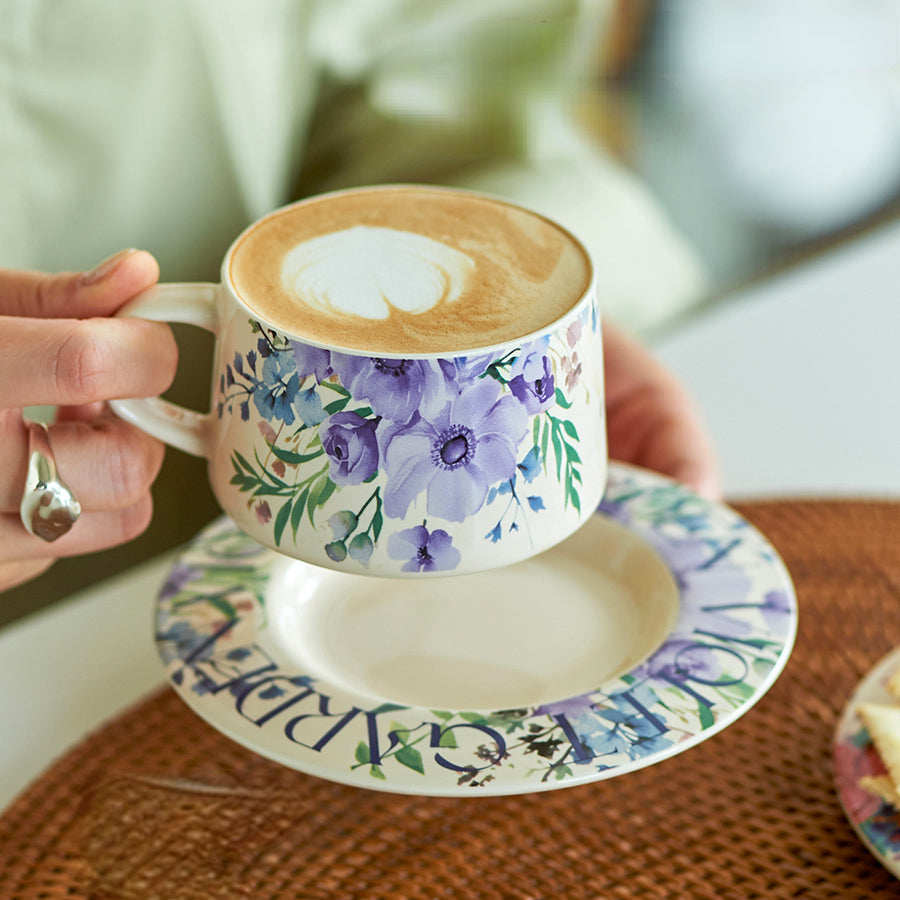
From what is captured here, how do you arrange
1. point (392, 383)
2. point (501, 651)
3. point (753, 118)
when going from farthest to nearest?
point (753, 118) < point (501, 651) < point (392, 383)

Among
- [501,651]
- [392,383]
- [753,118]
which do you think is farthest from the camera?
[753,118]

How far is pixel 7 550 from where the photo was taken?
404 millimetres

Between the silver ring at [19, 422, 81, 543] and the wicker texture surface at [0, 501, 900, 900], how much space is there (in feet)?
0.36

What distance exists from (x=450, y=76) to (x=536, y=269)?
546 millimetres

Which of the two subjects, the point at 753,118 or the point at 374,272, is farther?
the point at 753,118

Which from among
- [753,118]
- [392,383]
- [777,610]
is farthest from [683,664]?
[753,118]

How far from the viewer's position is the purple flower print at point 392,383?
0.30 metres

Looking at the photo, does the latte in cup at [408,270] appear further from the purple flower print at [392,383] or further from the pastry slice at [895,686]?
the pastry slice at [895,686]

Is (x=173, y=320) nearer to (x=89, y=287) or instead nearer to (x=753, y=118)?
(x=89, y=287)

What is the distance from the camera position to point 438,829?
1.28ft

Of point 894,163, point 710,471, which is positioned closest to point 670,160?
point 894,163

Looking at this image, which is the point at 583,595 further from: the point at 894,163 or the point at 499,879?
the point at 894,163

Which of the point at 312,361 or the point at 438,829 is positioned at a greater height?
the point at 312,361

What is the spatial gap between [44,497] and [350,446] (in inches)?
5.2
